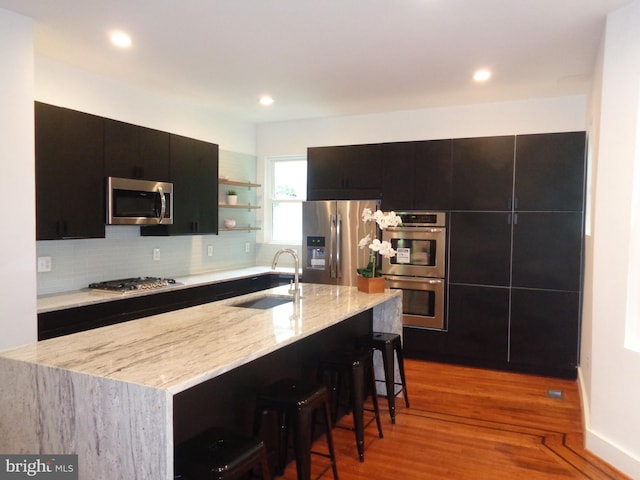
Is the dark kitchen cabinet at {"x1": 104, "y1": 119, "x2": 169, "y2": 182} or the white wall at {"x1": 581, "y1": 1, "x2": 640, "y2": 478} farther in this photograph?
the dark kitchen cabinet at {"x1": 104, "y1": 119, "x2": 169, "y2": 182}

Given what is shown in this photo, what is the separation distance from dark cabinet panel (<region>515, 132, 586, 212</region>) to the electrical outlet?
408 cm

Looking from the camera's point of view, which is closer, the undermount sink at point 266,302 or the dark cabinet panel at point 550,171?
the undermount sink at point 266,302

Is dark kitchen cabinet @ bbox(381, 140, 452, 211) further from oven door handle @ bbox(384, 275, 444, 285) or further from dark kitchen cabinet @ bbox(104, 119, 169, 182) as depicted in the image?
dark kitchen cabinet @ bbox(104, 119, 169, 182)

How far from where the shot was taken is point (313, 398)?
238 cm

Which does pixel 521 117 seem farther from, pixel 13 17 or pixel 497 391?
pixel 13 17

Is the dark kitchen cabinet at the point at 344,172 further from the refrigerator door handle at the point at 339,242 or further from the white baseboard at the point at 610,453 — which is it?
the white baseboard at the point at 610,453

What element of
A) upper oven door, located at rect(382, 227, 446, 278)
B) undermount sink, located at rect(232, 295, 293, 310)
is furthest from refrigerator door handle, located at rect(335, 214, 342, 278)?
undermount sink, located at rect(232, 295, 293, 310)

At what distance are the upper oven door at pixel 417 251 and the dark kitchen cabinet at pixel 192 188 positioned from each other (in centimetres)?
184

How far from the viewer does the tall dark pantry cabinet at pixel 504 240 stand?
14.4ft

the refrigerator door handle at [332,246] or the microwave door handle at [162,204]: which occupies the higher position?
the microwave door handle at [162,204]

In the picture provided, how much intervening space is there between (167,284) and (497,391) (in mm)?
3004

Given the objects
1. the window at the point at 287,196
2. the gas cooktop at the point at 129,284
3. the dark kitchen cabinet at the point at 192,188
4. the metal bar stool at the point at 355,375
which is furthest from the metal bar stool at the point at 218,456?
the window at the point at 287,196

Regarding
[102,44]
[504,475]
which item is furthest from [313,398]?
[102,44]

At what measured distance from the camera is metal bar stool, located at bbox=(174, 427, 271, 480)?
1695 millimetres
